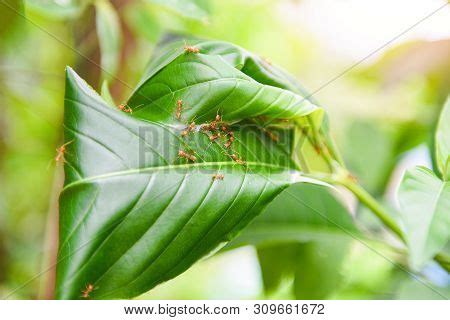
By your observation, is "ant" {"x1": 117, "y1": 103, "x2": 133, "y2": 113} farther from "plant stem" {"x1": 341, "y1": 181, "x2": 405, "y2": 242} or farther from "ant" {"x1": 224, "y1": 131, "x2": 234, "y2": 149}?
"plant stem" {"x1": 341, "y1": 181, "x2": 405, "y2": 242}

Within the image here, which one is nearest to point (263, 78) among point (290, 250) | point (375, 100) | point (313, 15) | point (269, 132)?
point (269, 132)

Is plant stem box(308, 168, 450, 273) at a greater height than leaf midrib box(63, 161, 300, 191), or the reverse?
leaf midrib box(63, 161, 300, 191)

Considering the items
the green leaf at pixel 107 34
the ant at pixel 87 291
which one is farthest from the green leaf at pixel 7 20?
the ant at pixel 87 291

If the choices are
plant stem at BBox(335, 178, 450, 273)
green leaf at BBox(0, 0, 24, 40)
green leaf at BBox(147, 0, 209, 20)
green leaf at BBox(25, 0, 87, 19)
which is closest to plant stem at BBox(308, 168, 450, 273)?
plant stem at BBox(335, 178, 450, 273)

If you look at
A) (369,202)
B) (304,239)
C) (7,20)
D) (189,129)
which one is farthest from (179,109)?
(7,20)

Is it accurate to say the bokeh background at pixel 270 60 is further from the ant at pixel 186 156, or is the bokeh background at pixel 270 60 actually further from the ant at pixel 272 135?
the ant at pixel 186 156

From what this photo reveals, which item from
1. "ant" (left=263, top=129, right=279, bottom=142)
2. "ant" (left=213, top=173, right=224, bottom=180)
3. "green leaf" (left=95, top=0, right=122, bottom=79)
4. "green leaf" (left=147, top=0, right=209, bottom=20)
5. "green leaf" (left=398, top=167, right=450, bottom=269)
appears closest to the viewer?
"green leaf" (left=398, top=167, right=450, bottom=269)
